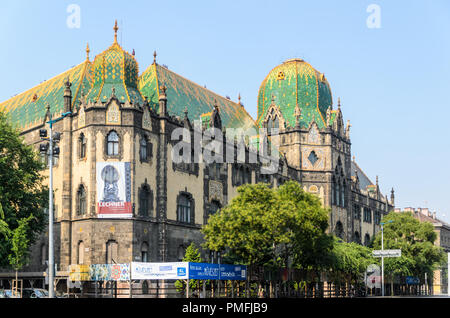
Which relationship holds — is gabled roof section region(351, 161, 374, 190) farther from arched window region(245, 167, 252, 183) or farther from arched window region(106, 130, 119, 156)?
arched window region(106, 130, 119, 156)

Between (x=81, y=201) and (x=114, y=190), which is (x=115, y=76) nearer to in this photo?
(x=114, y=190)

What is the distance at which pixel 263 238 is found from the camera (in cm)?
4672

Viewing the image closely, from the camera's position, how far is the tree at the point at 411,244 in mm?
84562

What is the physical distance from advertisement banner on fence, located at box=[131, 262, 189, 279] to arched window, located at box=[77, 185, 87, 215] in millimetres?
13982

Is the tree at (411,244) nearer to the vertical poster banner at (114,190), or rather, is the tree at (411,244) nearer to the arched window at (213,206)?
the arched window at (213,206)

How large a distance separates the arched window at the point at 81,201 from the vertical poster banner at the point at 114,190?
196 cm

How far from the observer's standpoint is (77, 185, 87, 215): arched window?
5238 cm

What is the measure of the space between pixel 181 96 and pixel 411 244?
42.9 metres

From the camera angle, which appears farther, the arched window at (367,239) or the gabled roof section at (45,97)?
the arched window at (367,239)

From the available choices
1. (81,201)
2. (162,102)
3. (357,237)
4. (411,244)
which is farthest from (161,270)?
(357,237)

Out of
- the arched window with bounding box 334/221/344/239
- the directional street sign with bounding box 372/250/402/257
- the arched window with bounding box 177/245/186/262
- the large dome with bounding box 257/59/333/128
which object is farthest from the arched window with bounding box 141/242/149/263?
the arched window with bounding box 334/221/344/239

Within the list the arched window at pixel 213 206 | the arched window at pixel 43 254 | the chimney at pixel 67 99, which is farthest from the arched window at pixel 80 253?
the arched window at pixel 213 206
